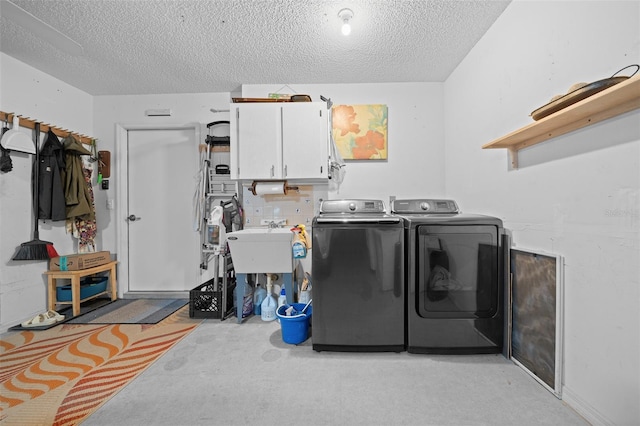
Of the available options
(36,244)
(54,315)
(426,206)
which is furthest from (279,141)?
(54,315)

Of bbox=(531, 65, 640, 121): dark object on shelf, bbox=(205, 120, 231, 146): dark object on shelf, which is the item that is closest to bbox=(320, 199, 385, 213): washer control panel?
bbox=(531, 65, 640, 121): dark object on shelf

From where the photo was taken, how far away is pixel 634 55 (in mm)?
1070

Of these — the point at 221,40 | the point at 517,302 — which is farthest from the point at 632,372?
the point at 221,40

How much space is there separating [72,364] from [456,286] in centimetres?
282

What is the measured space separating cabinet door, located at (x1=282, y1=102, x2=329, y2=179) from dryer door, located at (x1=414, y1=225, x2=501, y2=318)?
124 cm

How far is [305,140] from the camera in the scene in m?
2.58

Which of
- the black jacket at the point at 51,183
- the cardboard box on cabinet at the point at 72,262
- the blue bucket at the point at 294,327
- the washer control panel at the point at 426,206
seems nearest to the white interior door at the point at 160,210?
the cardboard box on cabinet at the point at 72,262

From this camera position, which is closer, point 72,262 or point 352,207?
point 352,207

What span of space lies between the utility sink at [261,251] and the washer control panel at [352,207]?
0.43 metres

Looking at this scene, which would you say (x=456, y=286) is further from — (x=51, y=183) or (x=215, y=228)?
(x=51, y=183)

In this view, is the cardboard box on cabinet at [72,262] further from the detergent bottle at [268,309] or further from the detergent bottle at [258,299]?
the detergent bottle at [268,309]

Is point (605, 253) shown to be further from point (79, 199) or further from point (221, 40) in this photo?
point (79, 199)

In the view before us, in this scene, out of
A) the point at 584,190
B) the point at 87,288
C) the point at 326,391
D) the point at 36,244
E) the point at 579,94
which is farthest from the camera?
the point at 87,288

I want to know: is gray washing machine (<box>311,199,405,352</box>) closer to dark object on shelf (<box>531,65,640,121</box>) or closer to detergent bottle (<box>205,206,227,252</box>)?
dark object on shelf (<box>531,65,640,121</box>)
